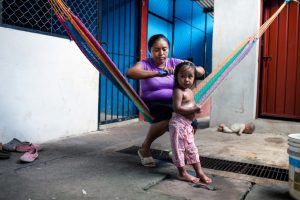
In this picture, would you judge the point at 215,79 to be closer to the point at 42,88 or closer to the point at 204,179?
the point at 204,179

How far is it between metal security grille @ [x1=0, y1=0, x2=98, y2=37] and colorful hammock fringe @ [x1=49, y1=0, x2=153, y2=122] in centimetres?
88

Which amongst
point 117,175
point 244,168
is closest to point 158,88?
point 117,175

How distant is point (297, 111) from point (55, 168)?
3.14 m

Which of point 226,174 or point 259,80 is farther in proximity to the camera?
point 259,80

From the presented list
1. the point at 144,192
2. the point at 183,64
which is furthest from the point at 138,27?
the point at 144,192

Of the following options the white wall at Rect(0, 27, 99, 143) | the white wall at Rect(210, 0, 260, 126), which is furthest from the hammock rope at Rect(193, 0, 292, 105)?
the white wall at Rect(0, 27, 99, 143)

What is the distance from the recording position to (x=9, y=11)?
319 centimetres

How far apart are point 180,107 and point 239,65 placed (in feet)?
7.84

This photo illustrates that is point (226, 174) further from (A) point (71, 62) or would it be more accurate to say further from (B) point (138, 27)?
(B) point (138, 27)

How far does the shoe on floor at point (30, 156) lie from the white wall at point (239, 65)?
2.54m

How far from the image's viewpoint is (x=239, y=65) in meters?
4.09

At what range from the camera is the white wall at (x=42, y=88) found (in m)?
2.76

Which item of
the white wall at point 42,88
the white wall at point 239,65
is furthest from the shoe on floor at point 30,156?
the white wall at point 239,65

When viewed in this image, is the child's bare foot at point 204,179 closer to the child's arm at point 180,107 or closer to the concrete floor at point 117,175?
the concrete floor at point 117,175
